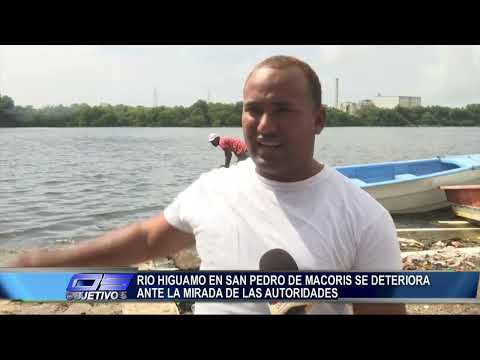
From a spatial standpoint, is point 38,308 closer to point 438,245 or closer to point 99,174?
point 99,174

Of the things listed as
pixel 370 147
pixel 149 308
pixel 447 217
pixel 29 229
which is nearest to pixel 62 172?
pixel 29 229

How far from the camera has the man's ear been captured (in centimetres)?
169

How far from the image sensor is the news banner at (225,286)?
6.12 feet

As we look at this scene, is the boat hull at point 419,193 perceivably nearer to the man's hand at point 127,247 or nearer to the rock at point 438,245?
the rock at point 438,245

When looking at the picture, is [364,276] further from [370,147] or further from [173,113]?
[370,147]

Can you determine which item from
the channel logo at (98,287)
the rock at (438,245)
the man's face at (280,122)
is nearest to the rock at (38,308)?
the channel logo at (98,287)

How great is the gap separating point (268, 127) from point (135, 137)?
5.30 feet

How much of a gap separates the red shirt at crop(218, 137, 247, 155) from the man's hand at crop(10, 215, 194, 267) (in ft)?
3.07

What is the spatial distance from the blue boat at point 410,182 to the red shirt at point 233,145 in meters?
3.52

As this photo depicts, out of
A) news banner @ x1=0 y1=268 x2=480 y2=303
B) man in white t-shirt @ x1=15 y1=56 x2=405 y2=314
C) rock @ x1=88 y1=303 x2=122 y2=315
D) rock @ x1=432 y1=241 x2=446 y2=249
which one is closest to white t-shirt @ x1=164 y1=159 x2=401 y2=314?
man in white t-shirt @ x1=15 y1=56 x2=405 y2=314

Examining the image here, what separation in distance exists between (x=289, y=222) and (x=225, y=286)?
49cm

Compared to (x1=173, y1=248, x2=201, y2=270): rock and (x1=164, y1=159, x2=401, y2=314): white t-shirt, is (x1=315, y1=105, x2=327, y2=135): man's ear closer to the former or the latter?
(x1=164, y1=159, x2=401, y2=314): white t-shirt

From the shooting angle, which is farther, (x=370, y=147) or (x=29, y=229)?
(x=370, y=147)

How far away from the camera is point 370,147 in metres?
4.61
